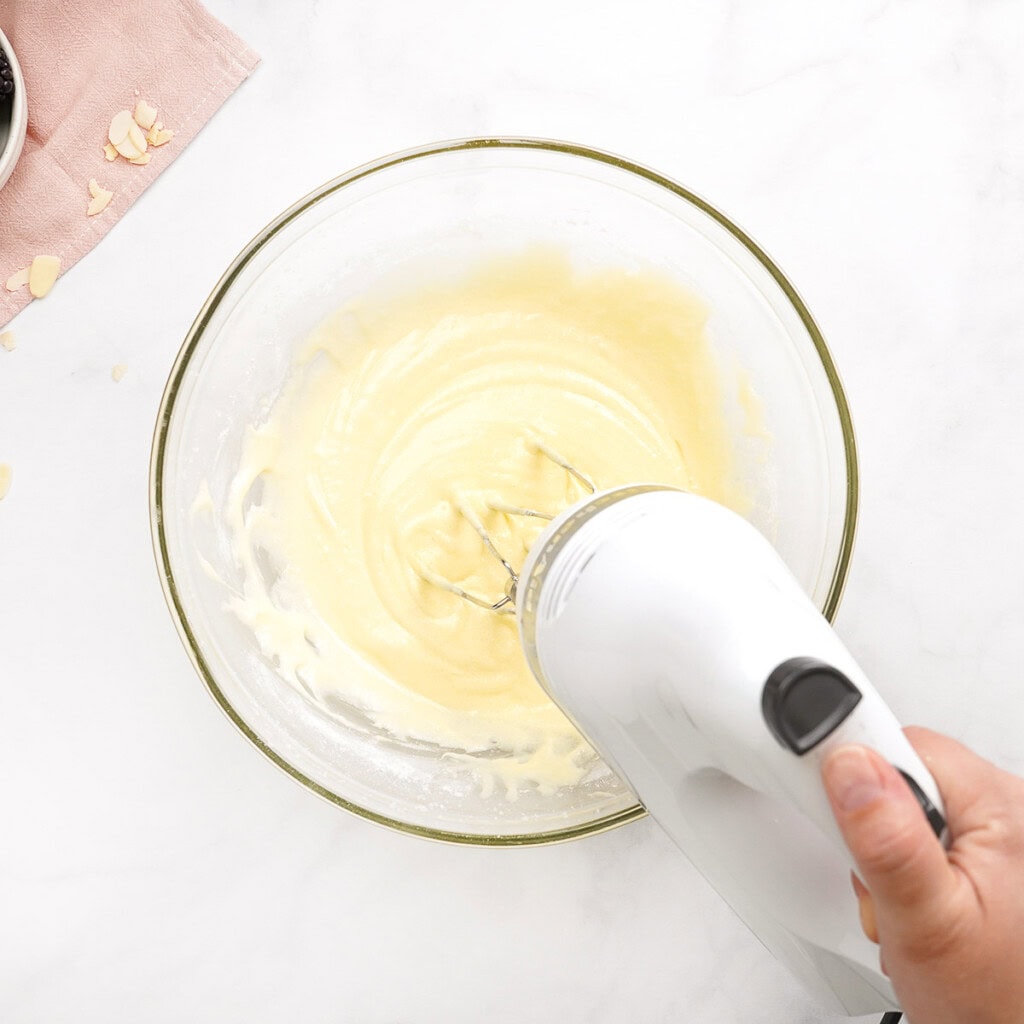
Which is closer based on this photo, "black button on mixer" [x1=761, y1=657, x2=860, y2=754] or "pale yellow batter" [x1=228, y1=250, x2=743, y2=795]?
"black button on mixer" [x1=761, y1=657, x2=860, y2=754]

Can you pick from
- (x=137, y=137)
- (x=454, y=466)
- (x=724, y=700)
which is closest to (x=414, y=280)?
(x=454, y=466)

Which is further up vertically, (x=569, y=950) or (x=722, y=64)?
(x=722, y=64)

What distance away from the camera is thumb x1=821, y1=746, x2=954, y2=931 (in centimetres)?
48

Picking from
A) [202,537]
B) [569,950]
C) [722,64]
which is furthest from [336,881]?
[722,64]

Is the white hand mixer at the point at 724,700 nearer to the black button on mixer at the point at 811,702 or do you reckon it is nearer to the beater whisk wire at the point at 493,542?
the black button on mixer at the point at 811,702

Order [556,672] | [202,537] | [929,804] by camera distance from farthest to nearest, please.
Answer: [202,537] → [556,672] → [929,804]

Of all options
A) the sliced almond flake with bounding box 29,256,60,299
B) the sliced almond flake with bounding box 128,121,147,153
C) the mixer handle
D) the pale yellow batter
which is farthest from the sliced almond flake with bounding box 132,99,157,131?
the mixer handle

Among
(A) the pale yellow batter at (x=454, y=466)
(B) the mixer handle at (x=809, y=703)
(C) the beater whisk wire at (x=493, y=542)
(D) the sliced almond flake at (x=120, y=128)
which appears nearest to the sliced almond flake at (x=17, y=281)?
(D) the sliced almond flake at (x=120, y=128)

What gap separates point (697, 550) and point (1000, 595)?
575mm

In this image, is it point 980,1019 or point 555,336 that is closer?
point 980,1019

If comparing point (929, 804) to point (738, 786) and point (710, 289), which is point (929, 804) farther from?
point (710, 289)

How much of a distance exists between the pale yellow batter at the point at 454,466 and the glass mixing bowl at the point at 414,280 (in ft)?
0.07

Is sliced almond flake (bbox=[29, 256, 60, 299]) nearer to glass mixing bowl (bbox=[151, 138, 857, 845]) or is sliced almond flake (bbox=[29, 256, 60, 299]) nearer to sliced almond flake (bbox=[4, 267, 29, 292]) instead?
sliced almond flake (bbox=[4, 267, 29, 292])

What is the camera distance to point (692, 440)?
95cm
